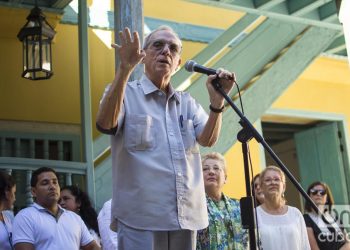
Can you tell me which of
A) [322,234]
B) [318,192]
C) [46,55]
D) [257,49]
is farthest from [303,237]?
[257,49]

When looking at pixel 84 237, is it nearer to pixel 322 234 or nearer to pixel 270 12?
pixel 322 234

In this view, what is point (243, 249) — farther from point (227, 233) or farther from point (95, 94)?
point (95, 94)

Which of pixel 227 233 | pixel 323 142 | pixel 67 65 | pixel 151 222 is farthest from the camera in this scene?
pixel 323 142

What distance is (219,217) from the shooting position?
3590mm

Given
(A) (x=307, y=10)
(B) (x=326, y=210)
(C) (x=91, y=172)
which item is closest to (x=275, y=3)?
→ (A) (x=307, y=10)

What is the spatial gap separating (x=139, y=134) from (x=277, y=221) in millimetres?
2231

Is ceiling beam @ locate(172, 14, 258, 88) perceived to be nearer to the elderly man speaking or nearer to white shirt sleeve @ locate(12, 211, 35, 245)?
white shirt sleeve @ locate(12, 211, 35, 245)

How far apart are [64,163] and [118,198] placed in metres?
3.05

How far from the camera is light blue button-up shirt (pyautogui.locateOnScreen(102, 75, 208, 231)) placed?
2.14 meters

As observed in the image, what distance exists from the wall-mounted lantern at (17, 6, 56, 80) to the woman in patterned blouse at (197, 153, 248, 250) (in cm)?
216

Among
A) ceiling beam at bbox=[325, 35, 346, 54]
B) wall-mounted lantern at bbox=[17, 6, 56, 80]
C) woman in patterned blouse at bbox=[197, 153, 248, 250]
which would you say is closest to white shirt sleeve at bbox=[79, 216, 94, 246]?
woman in patterned blouse at bbox=[197, 153, 248, 250]

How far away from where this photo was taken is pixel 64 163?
5.13 meters

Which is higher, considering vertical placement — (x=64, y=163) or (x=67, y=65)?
(x=67, y=65)

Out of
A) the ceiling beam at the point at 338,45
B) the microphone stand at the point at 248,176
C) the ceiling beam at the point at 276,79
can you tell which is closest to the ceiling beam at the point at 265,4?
the ceiling beam at the point at 276,79
